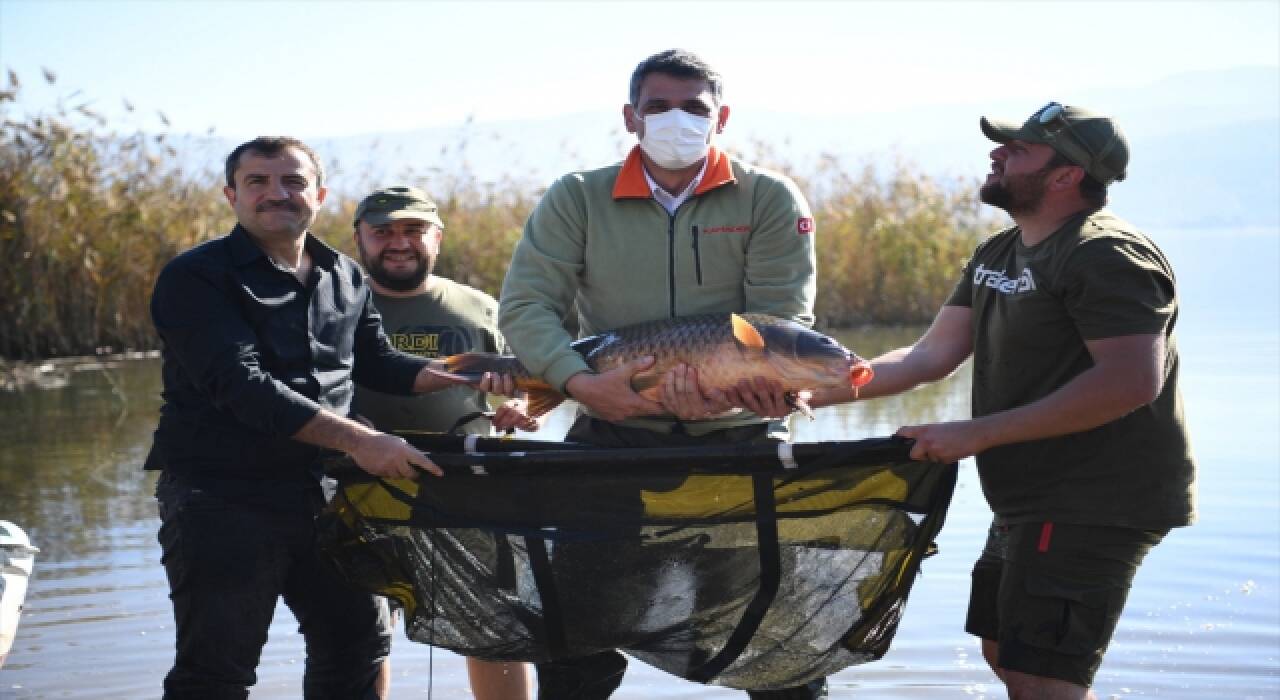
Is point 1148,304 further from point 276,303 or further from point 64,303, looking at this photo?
point 64,303

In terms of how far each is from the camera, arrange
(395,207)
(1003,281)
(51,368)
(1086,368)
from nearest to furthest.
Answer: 1. (1086,368)
2. (1003,281)
3. (395,207)
4. (51,368)

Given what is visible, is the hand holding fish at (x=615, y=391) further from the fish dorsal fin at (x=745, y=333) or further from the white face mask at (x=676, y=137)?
the white face mask at (x=676, y=137)

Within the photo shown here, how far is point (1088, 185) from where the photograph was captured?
13.1ft

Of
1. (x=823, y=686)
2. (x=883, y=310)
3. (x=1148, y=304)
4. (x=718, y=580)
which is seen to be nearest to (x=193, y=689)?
(x=718, y=580)

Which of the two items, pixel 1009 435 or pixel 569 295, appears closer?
pixel 1009 435

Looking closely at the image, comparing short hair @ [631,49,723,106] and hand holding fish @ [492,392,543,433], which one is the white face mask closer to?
short hair @ [631,49,723,106]

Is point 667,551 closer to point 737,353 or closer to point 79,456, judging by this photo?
point 737,353

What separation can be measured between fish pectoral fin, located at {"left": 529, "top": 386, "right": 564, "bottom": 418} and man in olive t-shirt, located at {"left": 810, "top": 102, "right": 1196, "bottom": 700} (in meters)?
1.13

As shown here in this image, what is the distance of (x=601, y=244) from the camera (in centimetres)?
436

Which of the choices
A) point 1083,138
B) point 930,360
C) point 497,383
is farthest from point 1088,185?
point 497,383

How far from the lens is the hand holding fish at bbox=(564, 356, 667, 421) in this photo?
163 inches

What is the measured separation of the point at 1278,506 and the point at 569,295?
602cm

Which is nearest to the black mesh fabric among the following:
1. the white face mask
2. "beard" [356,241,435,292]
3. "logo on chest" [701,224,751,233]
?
"logo on chest" [701,224,751,233]

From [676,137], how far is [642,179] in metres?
0.18
